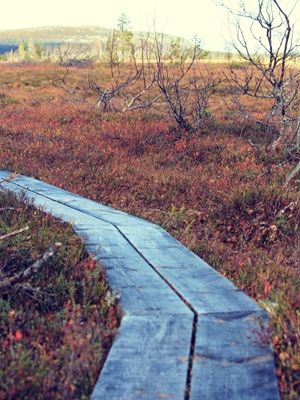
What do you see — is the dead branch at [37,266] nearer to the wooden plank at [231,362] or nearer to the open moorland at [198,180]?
the wooden plank at [231,362]

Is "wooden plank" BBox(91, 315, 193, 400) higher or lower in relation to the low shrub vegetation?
higher

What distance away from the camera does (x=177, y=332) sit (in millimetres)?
2885

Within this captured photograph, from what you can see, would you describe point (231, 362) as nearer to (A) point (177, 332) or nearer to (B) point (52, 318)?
(A) point (177, 332)

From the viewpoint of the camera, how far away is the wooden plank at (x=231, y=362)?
237cm

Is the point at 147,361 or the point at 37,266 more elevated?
the point at 37,266

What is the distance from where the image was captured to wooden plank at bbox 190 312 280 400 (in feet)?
7.77

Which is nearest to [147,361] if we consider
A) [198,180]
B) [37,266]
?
[37,266]

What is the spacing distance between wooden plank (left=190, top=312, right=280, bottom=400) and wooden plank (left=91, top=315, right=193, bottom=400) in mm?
84

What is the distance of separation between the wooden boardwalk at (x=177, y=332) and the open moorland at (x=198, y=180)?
174 mm

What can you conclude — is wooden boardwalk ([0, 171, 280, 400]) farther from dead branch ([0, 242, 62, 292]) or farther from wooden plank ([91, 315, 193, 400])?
dead branch ([0, 242, 62, 292])

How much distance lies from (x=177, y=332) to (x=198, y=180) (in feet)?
17.3

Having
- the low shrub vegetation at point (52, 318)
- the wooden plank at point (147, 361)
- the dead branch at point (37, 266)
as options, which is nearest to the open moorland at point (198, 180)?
the wooden plank at point (147, 361)

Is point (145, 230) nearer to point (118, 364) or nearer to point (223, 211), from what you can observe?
point (223, 211)

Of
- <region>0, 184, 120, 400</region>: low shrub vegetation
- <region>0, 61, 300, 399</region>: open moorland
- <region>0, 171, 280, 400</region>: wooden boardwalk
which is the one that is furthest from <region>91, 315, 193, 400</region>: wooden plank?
<region>0, 61, 300, 399</region>: open moorland
